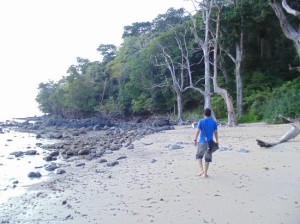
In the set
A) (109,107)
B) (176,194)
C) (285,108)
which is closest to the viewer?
(176,194)

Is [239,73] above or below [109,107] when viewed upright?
above

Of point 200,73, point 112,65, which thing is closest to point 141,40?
point 112,65

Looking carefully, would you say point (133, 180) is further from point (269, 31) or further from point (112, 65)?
point (112, 65)

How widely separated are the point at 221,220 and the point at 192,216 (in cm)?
44

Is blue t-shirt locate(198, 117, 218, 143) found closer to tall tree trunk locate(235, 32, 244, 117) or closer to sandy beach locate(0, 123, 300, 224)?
sandy beach locate(0, 123, 300, 224)

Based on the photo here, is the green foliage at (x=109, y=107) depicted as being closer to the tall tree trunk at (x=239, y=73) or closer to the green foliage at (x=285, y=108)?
the tall tree trunk at (x=239, y=73)

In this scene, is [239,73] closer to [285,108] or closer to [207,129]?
[285,108]

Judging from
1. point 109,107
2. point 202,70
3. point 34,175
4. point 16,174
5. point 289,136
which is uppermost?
point 202,70

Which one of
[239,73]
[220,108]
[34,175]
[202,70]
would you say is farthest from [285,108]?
[202,70]

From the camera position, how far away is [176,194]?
19.0 ft

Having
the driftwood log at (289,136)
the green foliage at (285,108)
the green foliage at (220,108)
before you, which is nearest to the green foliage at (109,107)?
the green foliage at (220,108)

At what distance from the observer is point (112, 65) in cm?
5325

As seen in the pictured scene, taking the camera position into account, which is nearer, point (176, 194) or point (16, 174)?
point (176, 194)

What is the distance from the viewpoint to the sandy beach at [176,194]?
473 cm
